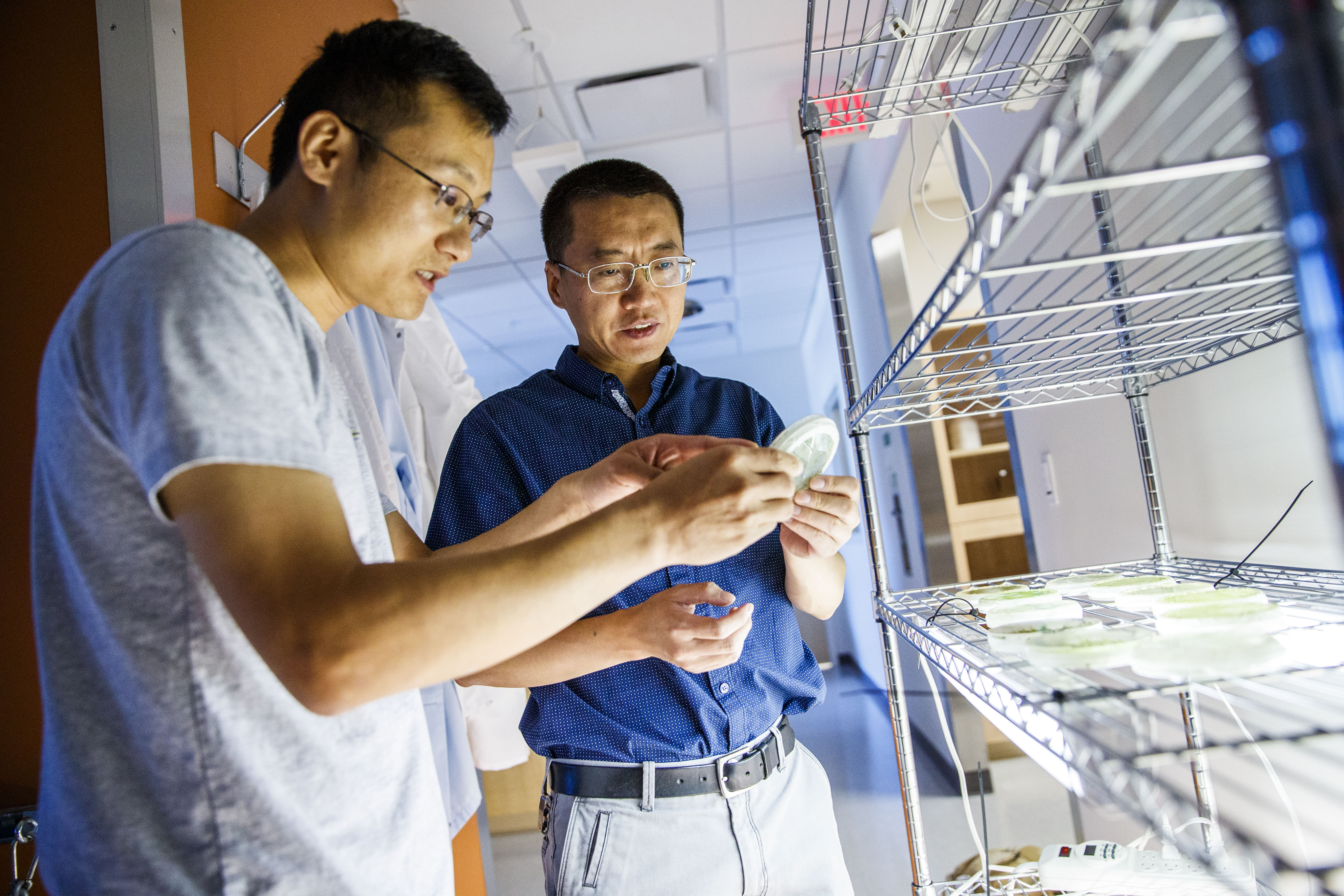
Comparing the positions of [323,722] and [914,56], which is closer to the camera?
[323,722]

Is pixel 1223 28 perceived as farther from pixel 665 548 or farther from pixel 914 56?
pixel 914 56

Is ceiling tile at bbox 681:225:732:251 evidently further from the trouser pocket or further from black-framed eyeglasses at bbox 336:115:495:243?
the trouser pocket

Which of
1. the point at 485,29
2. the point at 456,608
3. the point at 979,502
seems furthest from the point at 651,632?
the point at 979,502

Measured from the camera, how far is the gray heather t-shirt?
575mm

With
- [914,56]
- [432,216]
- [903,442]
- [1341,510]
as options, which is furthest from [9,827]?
[903,442]

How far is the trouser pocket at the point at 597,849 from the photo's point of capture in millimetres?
1106

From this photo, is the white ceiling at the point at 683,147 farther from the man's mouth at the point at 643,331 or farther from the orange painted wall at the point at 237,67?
the man's mouth at the point at 643,331

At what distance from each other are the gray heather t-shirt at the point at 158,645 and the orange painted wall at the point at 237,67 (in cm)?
61

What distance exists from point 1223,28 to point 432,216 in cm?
71

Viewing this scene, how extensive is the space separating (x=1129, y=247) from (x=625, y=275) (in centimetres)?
82

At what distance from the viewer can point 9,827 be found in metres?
1.01

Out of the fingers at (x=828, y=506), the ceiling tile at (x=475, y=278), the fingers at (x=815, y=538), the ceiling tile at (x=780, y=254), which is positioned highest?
the ceiling tile at (x=780, y=254)

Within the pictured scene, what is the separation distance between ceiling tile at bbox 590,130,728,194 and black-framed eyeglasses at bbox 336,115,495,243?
267 centimetres

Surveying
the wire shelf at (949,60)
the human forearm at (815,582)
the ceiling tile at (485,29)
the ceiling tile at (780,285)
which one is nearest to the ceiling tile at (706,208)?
the ceiling tile at (780,285)
